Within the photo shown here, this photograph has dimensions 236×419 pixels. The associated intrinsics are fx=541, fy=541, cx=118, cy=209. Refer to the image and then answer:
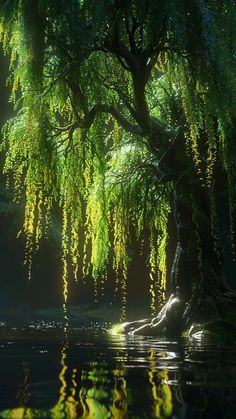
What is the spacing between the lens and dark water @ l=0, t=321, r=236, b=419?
256 centimetres

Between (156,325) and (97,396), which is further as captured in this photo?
(156,325)

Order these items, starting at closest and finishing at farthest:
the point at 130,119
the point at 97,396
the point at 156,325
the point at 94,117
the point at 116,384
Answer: the point at 97,396 → the point at 116,384 → the point at 94,117 → the point at 156,325 → the point at 130,119

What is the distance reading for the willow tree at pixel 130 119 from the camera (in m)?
6.43

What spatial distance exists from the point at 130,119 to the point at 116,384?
6534 millimetres

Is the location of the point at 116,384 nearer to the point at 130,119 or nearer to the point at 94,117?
the point at 94,117

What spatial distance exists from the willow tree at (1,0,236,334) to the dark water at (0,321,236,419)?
2.71 metres

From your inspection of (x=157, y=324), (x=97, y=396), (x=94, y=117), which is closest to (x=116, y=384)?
(x=97, y=396)

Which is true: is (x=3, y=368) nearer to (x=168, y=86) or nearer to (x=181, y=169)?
(x=181, y=169)

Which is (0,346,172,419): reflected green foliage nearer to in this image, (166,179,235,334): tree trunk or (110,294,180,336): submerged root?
(166,179,235,334): tree trunk

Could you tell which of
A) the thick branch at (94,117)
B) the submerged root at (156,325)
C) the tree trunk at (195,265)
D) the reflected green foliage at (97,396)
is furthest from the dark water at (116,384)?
the thick branch at (94,117)

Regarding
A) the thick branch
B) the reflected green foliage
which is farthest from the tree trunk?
the reflected green foliage

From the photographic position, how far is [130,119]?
9312 millimetres

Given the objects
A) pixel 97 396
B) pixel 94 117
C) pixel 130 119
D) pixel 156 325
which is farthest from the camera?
pixel 130 119

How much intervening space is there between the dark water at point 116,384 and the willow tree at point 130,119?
8.89 ft
